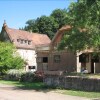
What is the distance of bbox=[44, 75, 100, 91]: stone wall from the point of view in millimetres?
23984

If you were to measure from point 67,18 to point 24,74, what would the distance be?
1147cm

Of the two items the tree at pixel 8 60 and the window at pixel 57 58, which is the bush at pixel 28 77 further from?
the window at pixel 57 58

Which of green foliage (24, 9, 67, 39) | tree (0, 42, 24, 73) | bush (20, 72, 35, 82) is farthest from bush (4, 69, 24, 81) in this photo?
green foliage (24, 9, 67, 39)

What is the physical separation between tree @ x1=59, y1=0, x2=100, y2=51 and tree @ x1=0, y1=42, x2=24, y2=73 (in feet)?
54.8

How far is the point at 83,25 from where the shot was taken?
27953 mm

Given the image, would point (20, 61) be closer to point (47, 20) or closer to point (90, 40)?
point (90, 40)

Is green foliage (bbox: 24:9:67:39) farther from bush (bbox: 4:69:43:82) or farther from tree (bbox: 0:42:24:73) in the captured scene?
bush (bbox: 4:69:43:82)

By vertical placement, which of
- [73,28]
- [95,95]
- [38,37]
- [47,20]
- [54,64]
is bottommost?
[95,95]

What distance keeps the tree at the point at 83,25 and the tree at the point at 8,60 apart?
54.8 ft

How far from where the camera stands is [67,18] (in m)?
29.4

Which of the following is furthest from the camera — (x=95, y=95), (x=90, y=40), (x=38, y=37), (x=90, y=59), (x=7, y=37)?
(x=38, y=37)

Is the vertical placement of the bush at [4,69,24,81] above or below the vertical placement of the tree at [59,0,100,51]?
below

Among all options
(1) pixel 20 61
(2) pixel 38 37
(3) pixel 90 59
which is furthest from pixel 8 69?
(2) pixel 38 37

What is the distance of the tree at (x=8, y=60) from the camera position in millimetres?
44125
